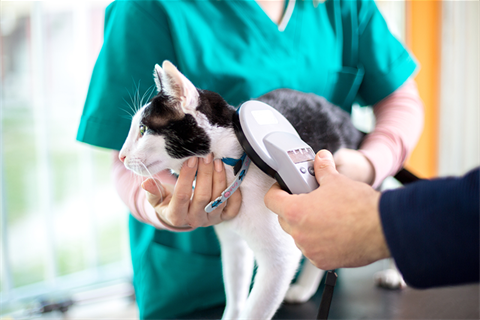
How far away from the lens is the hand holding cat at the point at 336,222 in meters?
0.36

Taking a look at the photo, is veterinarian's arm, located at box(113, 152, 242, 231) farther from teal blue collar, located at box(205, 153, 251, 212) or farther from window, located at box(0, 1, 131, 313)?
window, located at box(0, 1, 131, 313)

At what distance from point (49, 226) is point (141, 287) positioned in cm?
100

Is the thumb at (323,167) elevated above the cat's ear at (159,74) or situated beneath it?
situated beneath

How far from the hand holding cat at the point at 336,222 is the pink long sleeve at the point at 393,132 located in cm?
27

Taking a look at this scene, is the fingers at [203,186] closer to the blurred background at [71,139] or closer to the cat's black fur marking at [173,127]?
the cat's black fur marking at [173,127]

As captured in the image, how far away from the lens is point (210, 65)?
→ 0.63m

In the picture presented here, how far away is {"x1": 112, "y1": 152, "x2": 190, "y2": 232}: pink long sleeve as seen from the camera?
60cm

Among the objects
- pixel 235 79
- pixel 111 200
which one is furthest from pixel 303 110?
pixel 111 200

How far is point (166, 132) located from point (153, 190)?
0.09m

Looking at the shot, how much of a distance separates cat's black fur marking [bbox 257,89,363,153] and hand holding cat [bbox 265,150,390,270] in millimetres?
151

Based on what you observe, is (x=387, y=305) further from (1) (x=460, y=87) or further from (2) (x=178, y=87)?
(1) (x=460, y=87)

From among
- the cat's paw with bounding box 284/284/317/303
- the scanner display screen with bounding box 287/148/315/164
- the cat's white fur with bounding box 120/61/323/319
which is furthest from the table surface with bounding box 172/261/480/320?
the scanner display screen with bounding box 287/148/315/164

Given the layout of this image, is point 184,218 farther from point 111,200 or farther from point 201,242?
point 111,200

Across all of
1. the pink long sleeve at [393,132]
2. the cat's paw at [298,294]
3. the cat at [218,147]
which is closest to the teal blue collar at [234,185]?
the cat at [218,147]
